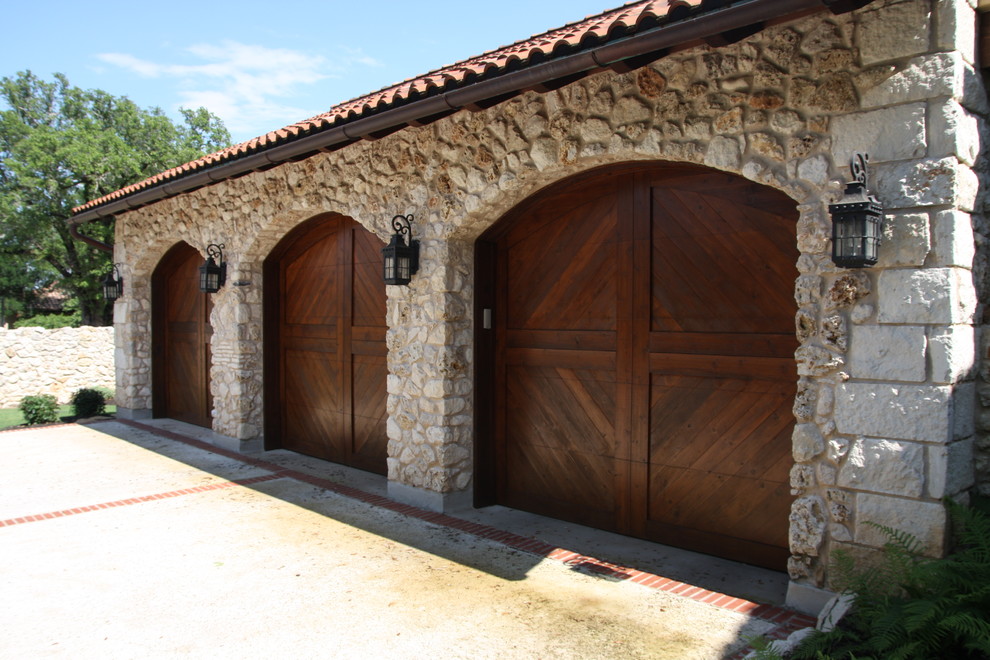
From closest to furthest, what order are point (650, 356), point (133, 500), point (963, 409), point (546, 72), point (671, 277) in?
point (963, 409), point (546, 72), point (671, 277), point (650, 356), point (133, 500)

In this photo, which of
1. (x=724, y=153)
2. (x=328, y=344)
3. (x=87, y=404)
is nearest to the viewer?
(x=724, y=153)

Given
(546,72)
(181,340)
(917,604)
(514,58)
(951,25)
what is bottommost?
(917,604)

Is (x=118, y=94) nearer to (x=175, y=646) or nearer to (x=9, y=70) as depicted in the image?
(x=9, y=70)

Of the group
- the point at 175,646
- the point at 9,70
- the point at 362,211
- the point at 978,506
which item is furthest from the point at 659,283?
the point at 9,70

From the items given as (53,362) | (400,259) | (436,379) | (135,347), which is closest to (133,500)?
(436,379)

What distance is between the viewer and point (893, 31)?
11.9 ft

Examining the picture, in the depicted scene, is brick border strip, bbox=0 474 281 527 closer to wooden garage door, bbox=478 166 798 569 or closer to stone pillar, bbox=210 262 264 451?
stone pillar, bbox=210 262 264 451

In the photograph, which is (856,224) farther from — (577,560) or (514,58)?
(577,560)

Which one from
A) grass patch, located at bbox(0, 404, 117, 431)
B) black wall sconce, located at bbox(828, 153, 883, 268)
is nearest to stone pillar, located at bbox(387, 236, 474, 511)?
black wall sconce, located at bbox(828, 153, 883, 268)

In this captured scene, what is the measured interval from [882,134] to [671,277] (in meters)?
1.77

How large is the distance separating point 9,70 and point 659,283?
108 ft

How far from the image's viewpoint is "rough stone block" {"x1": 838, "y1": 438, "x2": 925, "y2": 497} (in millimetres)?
3564

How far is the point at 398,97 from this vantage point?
5.52 metres

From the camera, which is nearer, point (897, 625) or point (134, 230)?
point (897, 625)
